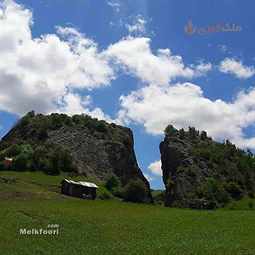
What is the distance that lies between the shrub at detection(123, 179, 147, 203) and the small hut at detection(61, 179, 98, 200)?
2386cm

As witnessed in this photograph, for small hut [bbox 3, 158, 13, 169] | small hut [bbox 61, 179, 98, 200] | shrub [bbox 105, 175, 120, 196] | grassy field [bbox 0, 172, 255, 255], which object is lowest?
grassy field [bbox 0, 172, 255, 255]

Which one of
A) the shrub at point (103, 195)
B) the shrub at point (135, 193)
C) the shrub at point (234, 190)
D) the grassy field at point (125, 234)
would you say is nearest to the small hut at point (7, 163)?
the shrub at point (103, 195)

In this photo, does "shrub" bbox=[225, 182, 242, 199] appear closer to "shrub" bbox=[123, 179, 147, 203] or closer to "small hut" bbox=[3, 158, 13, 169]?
"shrub" bbox=[123, 179, 147, 203]

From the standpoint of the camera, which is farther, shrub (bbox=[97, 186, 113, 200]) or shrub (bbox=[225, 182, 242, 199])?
shrub (bbox=[225, 182, 242, 199])

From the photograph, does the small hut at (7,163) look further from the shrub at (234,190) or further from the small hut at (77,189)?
the shrub at (234,190)

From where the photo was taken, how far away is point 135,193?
159500mm

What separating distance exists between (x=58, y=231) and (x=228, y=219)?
2935 centimetres

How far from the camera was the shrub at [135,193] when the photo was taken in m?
158

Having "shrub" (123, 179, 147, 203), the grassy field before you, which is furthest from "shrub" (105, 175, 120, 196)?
the grassy field

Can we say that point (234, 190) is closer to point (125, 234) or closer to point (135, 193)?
point (135, 193)

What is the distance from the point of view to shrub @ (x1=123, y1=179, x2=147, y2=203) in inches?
6231

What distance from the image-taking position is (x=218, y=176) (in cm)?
19875

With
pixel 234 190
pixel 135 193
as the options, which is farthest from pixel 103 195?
pixel 234 190

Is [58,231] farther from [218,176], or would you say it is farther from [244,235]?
[218,176]
